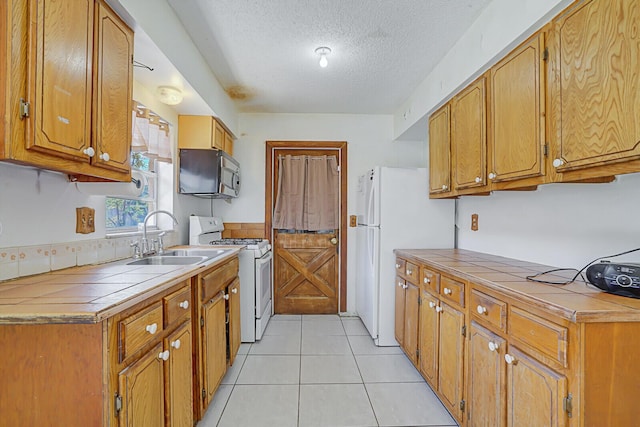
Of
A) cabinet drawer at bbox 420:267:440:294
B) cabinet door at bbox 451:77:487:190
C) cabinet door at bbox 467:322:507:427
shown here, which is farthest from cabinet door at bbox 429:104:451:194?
cabinet door at bbox 467:322:507:427

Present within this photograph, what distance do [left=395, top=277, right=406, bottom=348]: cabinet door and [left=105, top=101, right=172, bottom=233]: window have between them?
2.07 meters

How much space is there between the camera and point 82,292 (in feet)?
3.67

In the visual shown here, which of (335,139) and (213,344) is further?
(335,139)

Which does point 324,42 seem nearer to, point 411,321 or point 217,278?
point 217,278

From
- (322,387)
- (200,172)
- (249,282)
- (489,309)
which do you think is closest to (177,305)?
(322,387)

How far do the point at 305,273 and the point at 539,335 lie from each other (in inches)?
115

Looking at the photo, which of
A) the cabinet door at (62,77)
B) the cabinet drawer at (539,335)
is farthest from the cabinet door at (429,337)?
the cabinet door at (62,77)

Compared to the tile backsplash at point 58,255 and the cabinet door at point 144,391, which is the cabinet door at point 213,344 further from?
the tile backsplash at point 58,255

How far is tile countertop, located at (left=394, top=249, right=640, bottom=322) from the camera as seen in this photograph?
101 centimetres

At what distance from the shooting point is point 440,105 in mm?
2613

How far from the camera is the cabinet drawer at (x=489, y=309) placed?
1387 mm

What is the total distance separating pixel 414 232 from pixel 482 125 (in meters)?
1.18

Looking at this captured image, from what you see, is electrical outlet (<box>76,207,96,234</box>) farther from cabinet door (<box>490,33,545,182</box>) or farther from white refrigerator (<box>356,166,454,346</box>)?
cabinet door (<box>490,33,545,182</box>)

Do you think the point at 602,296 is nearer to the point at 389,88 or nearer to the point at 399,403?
the point at 399,403
